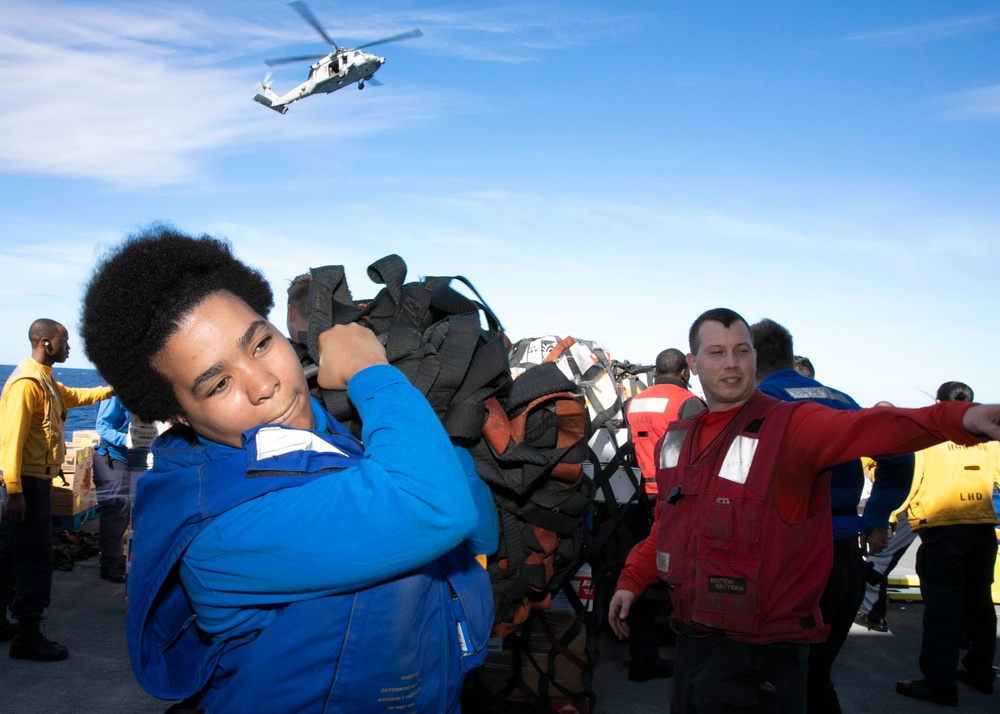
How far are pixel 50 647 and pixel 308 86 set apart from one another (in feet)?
76.5

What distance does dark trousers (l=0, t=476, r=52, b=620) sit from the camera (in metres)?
5.46

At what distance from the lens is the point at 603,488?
4406mm

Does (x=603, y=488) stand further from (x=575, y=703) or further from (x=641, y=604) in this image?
(x=641, y=604)

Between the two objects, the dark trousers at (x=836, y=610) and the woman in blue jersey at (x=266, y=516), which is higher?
the woman in blue jersey at (x=266, y=516)

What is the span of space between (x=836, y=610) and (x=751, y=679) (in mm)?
1323

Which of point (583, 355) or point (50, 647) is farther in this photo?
point (50, 647)

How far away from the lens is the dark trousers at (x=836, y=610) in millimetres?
3646

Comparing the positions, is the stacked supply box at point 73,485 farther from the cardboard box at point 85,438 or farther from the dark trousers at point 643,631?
the dark trousers at point 643,631

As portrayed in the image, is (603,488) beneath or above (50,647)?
above

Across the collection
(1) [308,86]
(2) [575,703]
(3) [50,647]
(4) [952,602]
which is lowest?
(3) [50,647]

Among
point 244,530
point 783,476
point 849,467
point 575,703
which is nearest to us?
point 244,530

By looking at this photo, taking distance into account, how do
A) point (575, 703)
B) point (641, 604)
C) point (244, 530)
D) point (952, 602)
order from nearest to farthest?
point (244, 530)
point (575, 703)
point (952, 602)
point (641, 604)

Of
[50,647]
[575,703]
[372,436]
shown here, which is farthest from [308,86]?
[372,436]

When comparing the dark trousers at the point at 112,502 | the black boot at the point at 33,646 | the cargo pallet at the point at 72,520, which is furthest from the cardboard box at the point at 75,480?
the black boot at the point at 33,646
